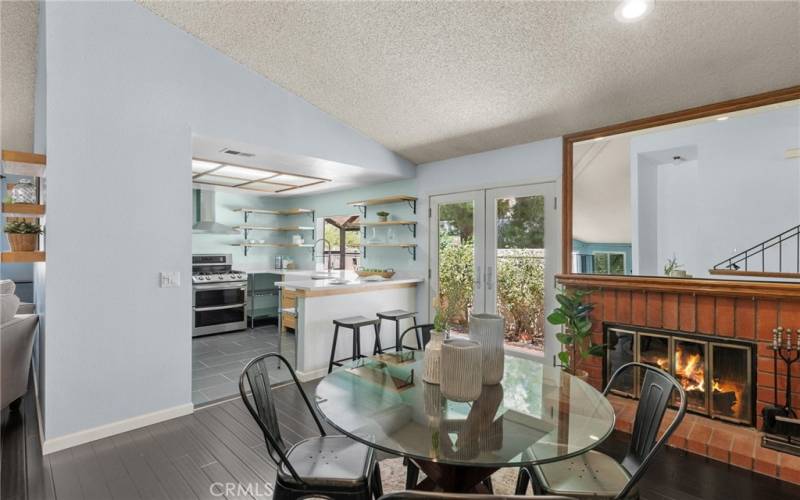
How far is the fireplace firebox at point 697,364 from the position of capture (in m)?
2.76

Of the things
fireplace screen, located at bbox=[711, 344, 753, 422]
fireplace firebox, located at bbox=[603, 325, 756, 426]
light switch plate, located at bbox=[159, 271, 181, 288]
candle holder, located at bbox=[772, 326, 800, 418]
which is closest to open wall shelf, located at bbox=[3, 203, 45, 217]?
light switch plate, located at bbox=[159, 271, 181, 288]

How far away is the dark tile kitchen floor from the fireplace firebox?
316 centimetres

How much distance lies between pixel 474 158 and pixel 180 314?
341cm

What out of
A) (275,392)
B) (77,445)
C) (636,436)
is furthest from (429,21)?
(77,445)

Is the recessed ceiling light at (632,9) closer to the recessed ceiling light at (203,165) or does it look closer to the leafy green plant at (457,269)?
the leafy green plant at (457,269)

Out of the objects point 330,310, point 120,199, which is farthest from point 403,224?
point 120,199

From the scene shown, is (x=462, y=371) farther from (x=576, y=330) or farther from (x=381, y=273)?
(x=381, y=273)

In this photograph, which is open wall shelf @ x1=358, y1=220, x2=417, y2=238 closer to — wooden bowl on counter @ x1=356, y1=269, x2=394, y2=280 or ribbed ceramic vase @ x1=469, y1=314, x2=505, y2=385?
wooden bowl on counter @ x1=356, y1=269, x2=394, y2=280

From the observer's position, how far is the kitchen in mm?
4074

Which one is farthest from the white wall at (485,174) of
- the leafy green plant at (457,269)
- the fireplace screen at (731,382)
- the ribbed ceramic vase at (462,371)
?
the ribbed ceramic vase at (462,371)

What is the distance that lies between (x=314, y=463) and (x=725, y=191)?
10.5ft

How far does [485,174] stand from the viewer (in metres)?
4.44

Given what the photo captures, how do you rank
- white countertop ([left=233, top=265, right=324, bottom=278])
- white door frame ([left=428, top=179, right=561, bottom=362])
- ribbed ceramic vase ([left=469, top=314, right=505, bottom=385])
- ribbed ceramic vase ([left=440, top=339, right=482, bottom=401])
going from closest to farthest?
ribbed ceramic vase ([left=440, top=339, right=482, bottom=401]) → ribbed ceramic vase ([left=469, top=314, right=505, bottom=385]) → white door frame ([left=428, top=179, right=561, bottom=362]) → white countertop ([left=233, top=265, right=324, bottom=278])

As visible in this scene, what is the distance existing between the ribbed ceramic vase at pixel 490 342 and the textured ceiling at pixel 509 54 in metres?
1.94
